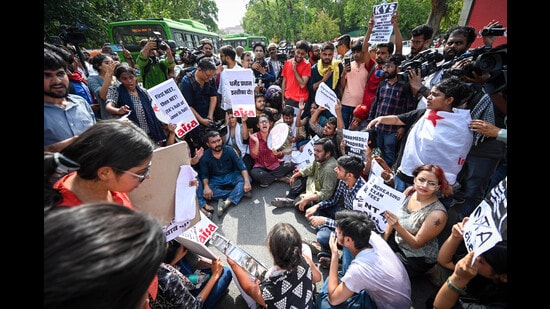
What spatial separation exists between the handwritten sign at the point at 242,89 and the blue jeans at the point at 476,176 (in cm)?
270

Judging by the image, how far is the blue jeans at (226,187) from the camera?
3.65 m

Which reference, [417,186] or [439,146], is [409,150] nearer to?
[439,146]

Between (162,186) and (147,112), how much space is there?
1.99 meters

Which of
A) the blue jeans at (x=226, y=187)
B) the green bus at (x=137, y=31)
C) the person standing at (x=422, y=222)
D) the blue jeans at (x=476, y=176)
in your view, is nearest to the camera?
the person standing at (x=422, y=222)

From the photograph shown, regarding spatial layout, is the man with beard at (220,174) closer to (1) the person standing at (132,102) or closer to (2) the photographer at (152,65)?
(1) the person standing at (132,102)

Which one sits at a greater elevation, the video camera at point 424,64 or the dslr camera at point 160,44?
the dslr camera at point 160,44

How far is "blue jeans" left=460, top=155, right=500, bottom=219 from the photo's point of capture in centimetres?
250

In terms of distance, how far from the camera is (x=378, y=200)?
7.39ft

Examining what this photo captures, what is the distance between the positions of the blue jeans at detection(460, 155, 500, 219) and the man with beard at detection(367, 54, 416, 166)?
0.77 m

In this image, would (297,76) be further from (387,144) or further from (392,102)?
(387,144)

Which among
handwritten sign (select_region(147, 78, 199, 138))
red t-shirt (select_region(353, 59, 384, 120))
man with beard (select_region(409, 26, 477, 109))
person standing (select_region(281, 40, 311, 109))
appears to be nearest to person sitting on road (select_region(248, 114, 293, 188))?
person standing (select_region(281, 40, 311, 109))

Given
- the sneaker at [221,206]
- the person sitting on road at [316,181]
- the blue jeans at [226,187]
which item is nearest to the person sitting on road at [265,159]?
the blue jeans at [226,187]

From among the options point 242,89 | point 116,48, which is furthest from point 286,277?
point 116,48

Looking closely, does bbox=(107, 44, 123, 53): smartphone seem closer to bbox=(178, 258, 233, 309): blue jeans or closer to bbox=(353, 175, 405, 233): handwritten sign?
bbox=(178, 258, 233, 309): blue jeans
